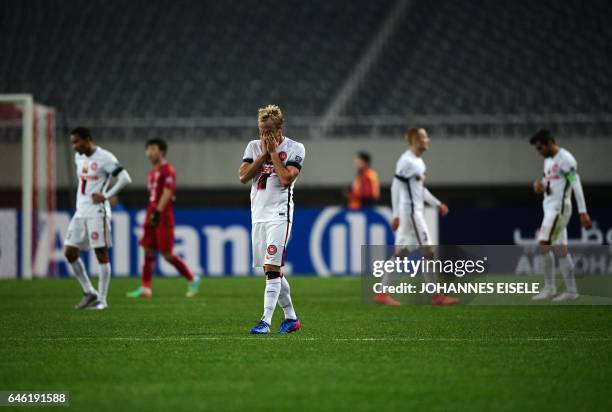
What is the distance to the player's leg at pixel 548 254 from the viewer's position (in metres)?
12.7

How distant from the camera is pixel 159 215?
14.1 m

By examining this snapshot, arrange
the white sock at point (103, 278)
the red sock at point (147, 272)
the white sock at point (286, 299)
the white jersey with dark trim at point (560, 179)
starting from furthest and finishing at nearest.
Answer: the red sock at point (147, 272) → the white jersey with dark trim at point (560, 179) → the white sock at point (103, 278) → the white sock at point (286, 299)

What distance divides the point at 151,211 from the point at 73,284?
3360mm

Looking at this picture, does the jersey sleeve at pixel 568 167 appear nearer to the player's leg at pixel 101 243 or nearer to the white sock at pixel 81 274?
the player's leg at pixel 101 243

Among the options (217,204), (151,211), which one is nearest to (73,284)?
(151,211)

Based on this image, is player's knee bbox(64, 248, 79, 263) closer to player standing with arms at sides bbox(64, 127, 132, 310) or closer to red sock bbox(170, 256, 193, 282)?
player standing with arms at sides bbox(64, 127, 132, 310)

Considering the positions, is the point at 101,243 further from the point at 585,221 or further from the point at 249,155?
the point at 585,221

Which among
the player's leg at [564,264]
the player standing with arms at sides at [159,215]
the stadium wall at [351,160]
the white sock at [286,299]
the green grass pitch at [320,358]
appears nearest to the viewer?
the green grass pitch at [320,358]

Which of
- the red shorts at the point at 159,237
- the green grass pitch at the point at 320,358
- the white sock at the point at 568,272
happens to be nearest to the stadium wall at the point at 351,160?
the red shorts at the point at 159,237

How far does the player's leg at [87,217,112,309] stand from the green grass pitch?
8.1 inches

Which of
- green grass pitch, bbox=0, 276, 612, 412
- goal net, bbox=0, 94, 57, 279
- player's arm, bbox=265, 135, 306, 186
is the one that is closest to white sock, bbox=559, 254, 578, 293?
green grass pitch, bbox=0, 276, 612, 412

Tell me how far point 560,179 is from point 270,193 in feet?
17.7

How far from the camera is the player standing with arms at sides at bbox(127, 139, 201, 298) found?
14.1 metres

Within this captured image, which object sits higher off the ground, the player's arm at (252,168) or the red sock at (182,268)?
the player's arm at (252,168)
